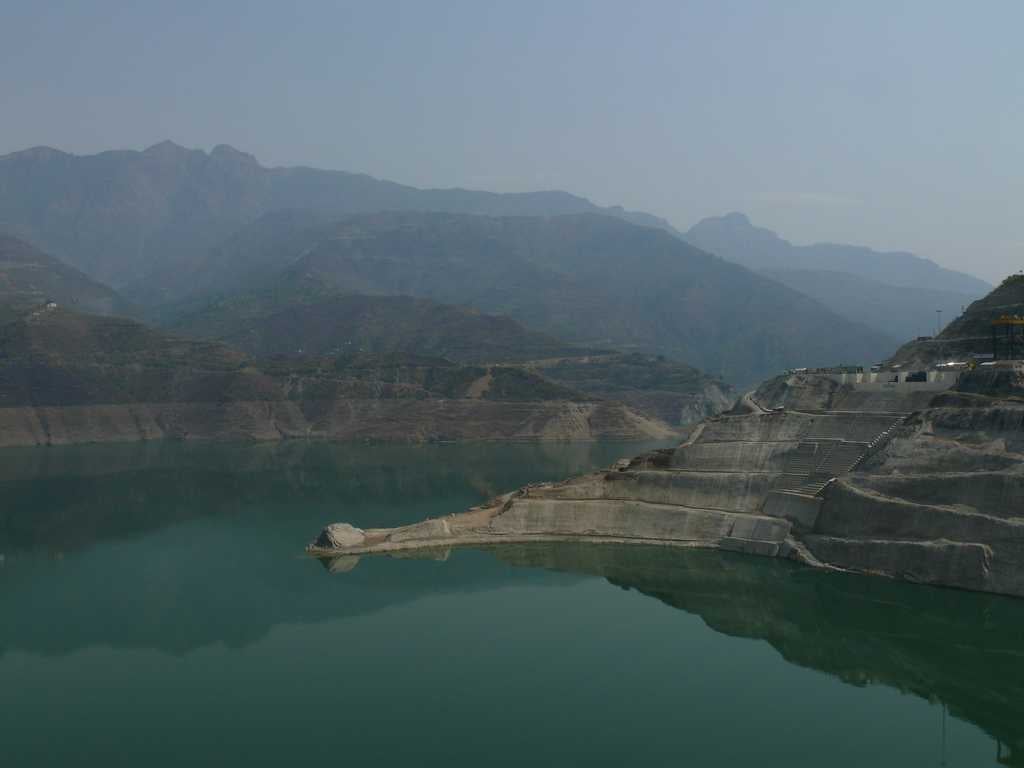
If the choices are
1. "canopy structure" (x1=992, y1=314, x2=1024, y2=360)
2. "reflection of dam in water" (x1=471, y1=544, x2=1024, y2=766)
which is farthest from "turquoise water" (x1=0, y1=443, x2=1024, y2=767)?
"canopy structure" (x1=992, y1=314, x2=1024, y2=360)

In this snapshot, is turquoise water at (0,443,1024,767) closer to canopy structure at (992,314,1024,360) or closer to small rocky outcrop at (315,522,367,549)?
small rocky outcrop at (315,522,367,549)

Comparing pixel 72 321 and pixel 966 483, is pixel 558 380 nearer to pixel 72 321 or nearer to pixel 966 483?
pixel 72 321

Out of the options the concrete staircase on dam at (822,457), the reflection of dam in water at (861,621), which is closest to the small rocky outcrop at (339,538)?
the reflection of dam in water at (861,621)

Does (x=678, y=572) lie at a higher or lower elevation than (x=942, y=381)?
lower

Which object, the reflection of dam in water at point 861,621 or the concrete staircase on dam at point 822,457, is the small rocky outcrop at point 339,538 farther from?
the concrete staircase on dam at point 822,457

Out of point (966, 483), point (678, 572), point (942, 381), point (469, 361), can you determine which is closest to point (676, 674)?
point (678, 572)
